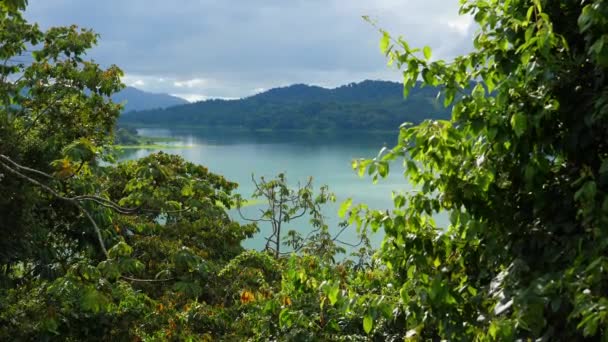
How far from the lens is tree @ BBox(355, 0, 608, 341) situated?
280 cm

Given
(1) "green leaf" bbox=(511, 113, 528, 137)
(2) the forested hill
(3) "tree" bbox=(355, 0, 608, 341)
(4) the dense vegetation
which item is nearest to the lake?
(4) the dense vegetation

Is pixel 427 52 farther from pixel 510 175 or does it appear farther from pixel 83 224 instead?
pixel 83 224

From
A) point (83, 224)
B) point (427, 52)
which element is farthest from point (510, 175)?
point (83, 224)

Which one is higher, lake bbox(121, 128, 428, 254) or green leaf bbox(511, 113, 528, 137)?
green leaf bbox(511, 113, 528, 137)

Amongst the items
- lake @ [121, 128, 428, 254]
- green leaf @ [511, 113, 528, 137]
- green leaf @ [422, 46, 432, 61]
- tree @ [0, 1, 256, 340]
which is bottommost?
lake @ [121, 128, 428, 254]

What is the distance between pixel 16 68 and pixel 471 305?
30.6 ft

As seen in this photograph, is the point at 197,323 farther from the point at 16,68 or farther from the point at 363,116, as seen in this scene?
the point at 363,116

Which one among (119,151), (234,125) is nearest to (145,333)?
(119,151)

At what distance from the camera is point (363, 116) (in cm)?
14025

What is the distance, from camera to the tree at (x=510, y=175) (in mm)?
2799

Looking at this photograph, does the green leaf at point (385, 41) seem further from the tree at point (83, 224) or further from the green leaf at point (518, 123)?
the tree at point (83, 224)

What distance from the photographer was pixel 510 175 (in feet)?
Result: 10.7

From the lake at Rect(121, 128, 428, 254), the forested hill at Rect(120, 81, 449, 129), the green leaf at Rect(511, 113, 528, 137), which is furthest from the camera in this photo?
the forested hill at Rect(120, 81, 449, 129)

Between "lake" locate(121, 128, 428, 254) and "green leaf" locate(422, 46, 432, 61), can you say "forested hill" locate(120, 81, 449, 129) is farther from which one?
"green leaf" locate(422, 46, 432, 61)
